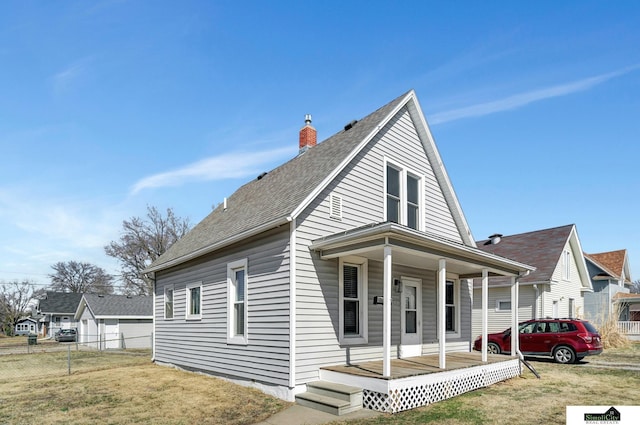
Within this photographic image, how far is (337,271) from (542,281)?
15.8 m

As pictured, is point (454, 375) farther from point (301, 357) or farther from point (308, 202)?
point (308, 202)

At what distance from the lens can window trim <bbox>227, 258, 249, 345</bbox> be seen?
10.9 metres

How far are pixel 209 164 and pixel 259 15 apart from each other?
6.91 metres

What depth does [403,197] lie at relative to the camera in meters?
13.1

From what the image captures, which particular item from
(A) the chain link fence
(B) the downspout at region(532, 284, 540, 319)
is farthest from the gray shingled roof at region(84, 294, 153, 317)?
(B) the downspout at region(532, 284, 540, 319)

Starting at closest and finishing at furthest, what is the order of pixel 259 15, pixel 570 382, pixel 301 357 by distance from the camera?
pixel 301 357, pixel 570 382, pixel 259 15

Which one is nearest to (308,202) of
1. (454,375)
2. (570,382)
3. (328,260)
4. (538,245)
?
(328,260)

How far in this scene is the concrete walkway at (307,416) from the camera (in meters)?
7.92

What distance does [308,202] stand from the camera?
996 cm

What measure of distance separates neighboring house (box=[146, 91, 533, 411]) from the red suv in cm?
349

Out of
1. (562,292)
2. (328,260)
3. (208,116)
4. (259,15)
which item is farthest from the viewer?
(562,292)

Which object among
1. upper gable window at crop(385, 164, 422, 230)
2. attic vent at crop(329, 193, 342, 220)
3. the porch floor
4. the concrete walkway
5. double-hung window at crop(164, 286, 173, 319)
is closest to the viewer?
the concrete walkway

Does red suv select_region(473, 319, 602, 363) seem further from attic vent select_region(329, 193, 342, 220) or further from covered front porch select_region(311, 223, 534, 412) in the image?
attic vent select_region(329, 193, 342, 220)

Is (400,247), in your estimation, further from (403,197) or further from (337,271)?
(403,197)
